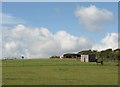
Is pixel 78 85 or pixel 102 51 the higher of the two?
pixel 102 51

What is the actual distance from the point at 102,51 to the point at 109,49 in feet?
19.0

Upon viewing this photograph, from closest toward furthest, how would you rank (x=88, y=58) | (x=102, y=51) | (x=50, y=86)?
(x=50, y=86)
(x=88, y=58)
(x=102, y=51)

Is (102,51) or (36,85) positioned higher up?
(102,51)

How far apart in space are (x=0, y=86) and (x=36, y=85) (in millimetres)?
2838

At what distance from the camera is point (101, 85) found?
2869cm

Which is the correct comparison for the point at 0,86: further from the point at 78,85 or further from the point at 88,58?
the point at 88,58

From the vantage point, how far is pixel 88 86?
2805 centimetres

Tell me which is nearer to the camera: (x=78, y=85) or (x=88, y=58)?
(x=78, y=85)

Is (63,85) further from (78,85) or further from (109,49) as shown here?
(109,49)

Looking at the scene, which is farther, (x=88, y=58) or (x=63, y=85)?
(x=88, y=58)

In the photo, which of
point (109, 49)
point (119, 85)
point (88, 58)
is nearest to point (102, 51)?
point (109, 49)

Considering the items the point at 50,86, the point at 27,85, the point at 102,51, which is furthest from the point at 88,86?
the point at 102,51

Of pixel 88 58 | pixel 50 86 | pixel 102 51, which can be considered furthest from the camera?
pixel 102 51

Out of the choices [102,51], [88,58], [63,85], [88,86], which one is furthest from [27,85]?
[102,51]
